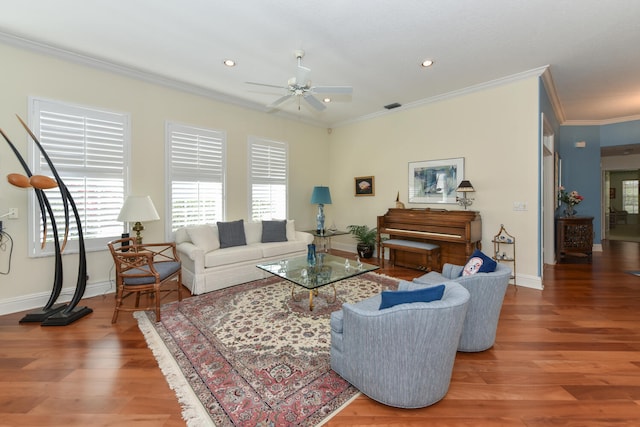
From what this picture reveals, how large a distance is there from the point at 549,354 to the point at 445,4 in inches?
126

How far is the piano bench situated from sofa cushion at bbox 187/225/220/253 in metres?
2.91

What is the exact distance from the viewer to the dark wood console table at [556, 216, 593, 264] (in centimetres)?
542

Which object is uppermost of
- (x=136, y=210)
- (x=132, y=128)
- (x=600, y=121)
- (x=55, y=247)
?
(x=600, y=121)

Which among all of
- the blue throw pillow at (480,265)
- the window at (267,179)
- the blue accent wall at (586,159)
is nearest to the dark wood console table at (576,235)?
the blue accent wall at (586,159)

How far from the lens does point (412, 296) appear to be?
170cm

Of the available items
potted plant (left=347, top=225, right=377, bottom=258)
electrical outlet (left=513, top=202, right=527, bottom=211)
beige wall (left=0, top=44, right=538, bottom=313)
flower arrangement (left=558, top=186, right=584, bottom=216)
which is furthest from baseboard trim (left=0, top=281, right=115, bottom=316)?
flower arrangement (left=558, top=186, right=584, bottom=216)

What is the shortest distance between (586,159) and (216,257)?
817cm

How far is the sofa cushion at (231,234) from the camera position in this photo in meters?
A: 4.41

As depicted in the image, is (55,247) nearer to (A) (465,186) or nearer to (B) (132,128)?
(B) (132,128)

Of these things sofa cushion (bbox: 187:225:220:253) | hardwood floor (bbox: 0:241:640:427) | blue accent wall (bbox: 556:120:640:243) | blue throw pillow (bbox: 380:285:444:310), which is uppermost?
blue accent wall (bbox: 556:120:640:243)

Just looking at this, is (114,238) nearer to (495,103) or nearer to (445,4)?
(445,4)

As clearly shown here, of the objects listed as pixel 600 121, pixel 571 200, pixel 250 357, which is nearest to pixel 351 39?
pixel 250 357

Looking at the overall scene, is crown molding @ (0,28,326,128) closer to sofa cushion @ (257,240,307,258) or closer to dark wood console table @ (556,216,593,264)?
sofa cushion @ (257,240,307,258)

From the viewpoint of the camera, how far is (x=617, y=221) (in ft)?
32.7
